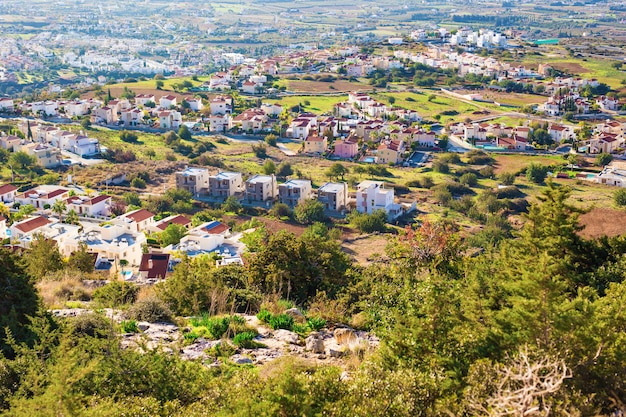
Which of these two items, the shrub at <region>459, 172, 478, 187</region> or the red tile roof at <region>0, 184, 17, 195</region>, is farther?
the shrub at <region>459, 172, 478, 187</region>

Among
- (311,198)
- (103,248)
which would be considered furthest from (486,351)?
(311,198)

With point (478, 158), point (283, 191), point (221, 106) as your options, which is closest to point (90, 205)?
point (283, 191)

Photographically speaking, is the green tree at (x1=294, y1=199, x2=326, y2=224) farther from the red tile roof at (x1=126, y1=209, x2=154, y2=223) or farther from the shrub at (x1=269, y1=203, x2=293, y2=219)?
the red tile roof at (x1=126, y1=209, x2=154, y2=223)

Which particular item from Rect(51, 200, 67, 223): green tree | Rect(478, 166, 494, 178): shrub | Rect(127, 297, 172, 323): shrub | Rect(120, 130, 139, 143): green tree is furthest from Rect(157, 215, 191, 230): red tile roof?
Rect(120, 130, 139, 143): green tree

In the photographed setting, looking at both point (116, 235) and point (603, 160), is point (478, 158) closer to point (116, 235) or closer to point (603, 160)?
point (603, 160)

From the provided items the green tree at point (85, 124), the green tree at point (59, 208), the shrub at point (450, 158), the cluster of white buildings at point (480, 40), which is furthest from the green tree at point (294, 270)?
the cluster of white buildings at point (480, 40)

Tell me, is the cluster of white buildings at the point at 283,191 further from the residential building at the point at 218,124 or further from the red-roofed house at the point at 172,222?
the residential building at the point at 218,124
